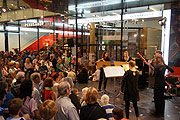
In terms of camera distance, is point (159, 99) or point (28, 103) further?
point (159, 99)

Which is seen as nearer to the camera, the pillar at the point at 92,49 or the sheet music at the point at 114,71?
the sheet music at the point at 114,71

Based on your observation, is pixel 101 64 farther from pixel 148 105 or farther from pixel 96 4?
pixel 96 4

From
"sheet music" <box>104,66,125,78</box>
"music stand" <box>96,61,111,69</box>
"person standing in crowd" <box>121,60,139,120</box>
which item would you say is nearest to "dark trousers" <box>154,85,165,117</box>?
"person standing in crowd" <box>121,60,139,120</box>

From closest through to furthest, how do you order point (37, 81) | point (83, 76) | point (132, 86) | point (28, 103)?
1. point (28, 103)
2. point (37, 81)
3. point (132, 86)
4. point (83, 76)

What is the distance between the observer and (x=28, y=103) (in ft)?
8.53

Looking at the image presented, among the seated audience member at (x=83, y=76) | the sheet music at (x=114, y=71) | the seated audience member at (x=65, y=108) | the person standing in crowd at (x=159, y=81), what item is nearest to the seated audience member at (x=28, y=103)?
the seated audience member at (x=65, y=108)

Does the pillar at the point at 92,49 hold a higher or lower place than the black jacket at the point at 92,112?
higher

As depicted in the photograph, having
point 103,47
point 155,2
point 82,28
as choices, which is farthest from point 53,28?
point 155,2

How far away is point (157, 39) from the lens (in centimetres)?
868

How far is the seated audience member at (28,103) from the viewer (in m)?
2.56

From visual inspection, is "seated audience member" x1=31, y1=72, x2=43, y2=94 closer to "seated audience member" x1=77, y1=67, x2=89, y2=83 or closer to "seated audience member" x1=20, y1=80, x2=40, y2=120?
"seated audience member" x1=20, y1=80, x2=40, y2=120

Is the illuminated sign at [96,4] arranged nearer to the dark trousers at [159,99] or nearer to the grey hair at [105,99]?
the dark trousers at [159,99]

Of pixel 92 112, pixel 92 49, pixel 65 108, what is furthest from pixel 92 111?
pixel 92 49

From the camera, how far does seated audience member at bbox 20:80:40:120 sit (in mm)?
2564
